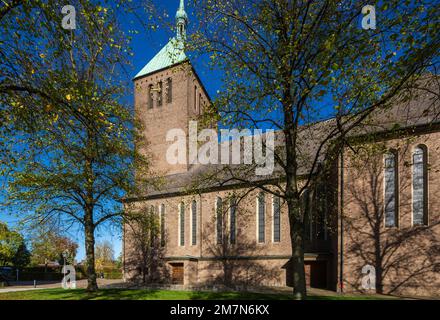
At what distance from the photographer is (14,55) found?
5.95 meters

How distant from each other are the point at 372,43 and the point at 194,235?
23.9m

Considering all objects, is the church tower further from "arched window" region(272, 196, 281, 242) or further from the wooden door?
"arched window" region(272, 196, 281, 242)

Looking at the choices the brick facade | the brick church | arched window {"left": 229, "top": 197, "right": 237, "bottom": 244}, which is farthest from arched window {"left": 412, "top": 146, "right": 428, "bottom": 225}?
arched window {"left": 229, "top": 197, "right": 237, "bottom": 244}

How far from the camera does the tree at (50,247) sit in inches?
647

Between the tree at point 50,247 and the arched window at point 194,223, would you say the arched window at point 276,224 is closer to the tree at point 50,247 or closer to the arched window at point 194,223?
the arched window at point 194,223

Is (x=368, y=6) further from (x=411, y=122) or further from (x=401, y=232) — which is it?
(x=401, y=232)

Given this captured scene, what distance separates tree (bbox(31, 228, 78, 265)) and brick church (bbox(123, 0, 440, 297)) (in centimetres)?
477

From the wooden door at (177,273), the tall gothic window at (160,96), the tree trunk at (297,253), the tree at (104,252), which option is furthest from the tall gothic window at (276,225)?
the tree at (104,252)

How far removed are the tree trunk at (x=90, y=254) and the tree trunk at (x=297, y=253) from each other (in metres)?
11.4

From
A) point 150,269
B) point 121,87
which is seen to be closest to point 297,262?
point 121,87

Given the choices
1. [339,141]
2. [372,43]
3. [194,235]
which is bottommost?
[194,235]

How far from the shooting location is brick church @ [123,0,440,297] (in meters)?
15.8

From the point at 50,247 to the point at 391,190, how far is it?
4600 cm

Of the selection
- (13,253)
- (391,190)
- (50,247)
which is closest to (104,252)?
(13,253)
